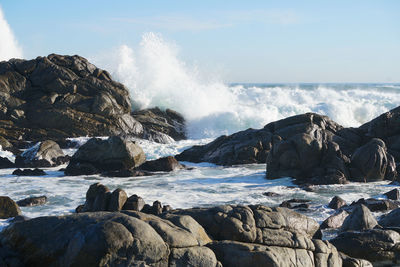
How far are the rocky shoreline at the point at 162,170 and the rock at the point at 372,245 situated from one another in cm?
2

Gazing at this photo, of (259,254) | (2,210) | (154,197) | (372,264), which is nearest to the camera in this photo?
(259,254)

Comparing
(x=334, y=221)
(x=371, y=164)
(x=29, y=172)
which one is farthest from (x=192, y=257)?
(x=29, y=172)

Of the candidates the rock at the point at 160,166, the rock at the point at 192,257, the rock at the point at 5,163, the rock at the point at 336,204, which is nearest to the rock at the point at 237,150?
the rock at the point at 160,166

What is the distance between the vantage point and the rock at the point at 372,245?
9.14 meters

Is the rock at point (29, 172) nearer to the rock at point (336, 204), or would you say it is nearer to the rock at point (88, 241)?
the rock at point (336, 204)

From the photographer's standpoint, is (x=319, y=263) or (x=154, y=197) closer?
(x=319, y=263)

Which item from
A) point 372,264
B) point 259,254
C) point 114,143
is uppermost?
point 114,143

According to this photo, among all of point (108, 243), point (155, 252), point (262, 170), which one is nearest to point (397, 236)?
point (155, 252)

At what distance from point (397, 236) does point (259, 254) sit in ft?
12.5

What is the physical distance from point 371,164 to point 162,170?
8.42 meters

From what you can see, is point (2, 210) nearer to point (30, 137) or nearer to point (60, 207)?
point (60, 207)

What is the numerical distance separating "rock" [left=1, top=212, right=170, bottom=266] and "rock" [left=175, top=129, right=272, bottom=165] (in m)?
17.0

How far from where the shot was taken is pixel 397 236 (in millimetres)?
9539

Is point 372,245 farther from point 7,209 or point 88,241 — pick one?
point 7,209
